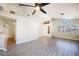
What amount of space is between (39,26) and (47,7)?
423 millimetres

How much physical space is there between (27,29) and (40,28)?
A: 27 centimetres

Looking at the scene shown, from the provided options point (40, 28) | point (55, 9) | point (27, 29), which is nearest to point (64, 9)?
point (55, 9)

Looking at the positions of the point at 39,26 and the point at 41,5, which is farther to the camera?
the point at 39,26

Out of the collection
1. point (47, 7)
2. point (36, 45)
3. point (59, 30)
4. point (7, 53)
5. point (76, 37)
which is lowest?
point (7, 53)

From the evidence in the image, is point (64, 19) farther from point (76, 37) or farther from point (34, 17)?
point (34, 17)

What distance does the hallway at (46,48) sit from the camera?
6.17 ft

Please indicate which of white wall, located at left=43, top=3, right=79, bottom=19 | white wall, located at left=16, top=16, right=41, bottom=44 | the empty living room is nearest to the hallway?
the empty living room

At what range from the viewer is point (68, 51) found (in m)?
1.88

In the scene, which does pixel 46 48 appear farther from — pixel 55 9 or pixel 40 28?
pixel 55 9

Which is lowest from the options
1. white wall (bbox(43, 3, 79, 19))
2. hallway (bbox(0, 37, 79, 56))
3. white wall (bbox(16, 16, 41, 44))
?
hallway (bbox(0, 37, 79, 56))

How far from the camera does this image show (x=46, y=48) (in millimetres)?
1949

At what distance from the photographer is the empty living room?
189 centimetres

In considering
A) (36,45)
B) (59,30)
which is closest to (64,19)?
(59,30)

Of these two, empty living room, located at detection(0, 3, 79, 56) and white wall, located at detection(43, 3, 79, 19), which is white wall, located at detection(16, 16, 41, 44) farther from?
white wall, located at detection(43, 3, 79, 19)
